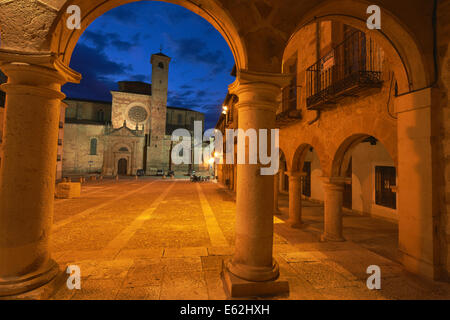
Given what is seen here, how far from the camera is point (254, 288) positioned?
2.61 meters

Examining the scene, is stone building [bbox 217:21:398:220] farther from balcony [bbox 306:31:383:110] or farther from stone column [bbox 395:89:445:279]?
stone column [bbox 395:89:445:279]

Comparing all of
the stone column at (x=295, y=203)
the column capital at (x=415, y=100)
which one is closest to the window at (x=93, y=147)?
the stone column at (x=295, y=203)

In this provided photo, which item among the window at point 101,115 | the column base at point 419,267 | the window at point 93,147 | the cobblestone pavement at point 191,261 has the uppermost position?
the window at point 101,115

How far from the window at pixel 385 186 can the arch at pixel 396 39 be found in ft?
21.8

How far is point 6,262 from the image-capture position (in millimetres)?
2371

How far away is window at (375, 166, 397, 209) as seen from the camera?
29.0 feet

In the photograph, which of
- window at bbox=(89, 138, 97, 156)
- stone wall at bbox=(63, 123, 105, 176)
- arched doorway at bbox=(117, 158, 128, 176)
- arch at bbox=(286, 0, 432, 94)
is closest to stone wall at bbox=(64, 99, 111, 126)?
stone wall at bbox=(63, 123, 105, 176)

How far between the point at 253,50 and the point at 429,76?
3077 millimetres

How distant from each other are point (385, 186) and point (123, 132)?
125 ft

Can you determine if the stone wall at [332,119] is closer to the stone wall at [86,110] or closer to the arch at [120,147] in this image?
the arch at [120,147]

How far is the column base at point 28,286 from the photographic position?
89.4 inches

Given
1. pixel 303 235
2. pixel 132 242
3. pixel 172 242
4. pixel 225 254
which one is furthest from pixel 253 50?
pixel 303 235

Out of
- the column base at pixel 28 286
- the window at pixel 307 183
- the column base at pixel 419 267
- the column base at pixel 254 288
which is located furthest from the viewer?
the window at pixel 307 183

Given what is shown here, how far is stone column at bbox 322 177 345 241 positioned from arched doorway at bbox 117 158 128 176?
37.4m
